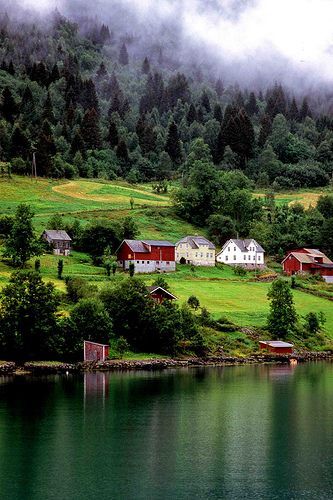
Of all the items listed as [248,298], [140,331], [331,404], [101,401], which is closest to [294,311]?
[248,298]

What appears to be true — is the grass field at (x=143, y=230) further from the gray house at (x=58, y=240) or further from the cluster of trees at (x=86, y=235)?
the cluster of trees at (x=86, y=235)

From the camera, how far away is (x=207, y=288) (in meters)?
115

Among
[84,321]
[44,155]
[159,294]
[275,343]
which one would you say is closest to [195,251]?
[159,294]

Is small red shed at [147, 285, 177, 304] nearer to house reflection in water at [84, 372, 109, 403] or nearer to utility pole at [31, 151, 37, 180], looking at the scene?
house reflection in water at [84, 372, 109, 403]

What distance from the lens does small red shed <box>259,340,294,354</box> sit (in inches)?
3725

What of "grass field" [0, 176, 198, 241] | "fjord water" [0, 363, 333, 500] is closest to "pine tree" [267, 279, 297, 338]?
"fjord water" [0, 363, 333, 500]

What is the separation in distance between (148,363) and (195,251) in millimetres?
51549

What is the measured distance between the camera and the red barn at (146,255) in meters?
125

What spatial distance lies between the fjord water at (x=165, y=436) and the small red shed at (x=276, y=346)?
15.1 m

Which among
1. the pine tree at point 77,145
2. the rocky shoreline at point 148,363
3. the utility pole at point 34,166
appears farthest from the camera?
the pine tree at point 77,145

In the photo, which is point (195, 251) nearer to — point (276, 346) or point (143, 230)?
point (143, 230)

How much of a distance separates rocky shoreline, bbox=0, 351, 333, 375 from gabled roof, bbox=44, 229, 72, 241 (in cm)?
4168

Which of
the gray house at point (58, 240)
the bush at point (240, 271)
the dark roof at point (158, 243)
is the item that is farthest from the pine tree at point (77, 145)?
Result: the bush at point (240, 271)

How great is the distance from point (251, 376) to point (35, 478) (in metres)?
41.5
